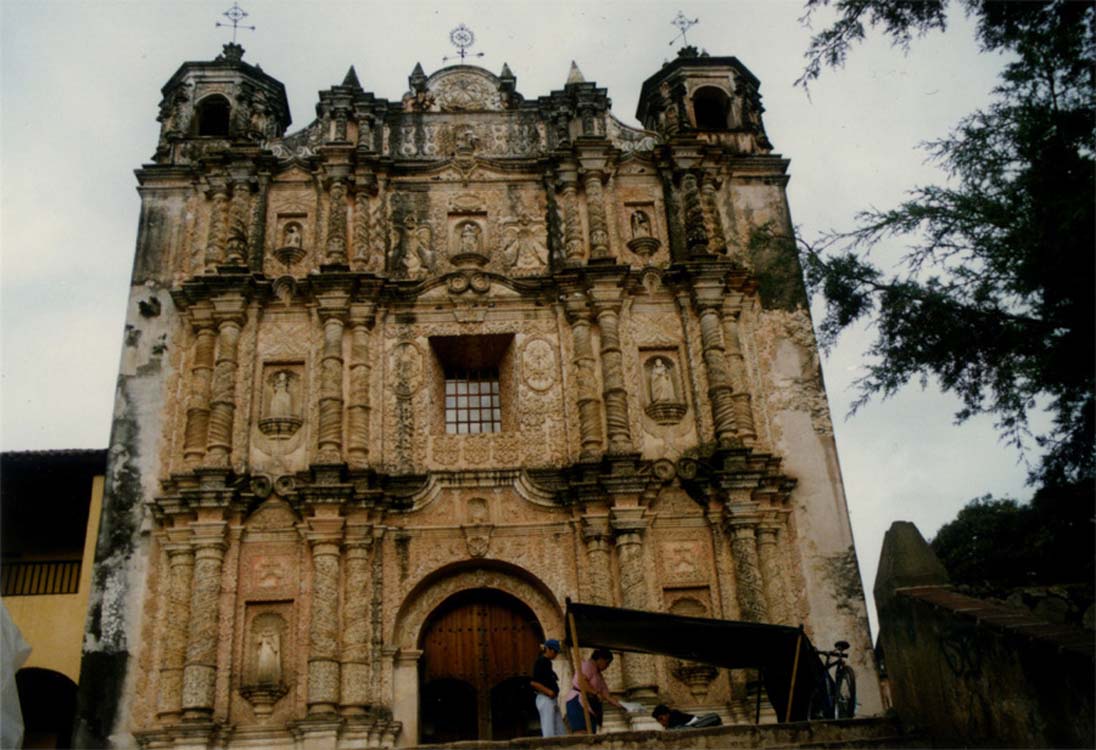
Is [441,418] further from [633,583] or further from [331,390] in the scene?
[633,583]

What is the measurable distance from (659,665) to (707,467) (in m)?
2.73

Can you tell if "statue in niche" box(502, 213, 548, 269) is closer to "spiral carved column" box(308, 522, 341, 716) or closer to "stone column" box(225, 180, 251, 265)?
"stone column" box(225, 180, 251, 265)

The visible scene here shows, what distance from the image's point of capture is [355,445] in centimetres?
1345

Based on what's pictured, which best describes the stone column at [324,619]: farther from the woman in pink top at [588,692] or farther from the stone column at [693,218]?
the stone column at [693,218]

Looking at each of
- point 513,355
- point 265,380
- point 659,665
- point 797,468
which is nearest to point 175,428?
point 265,380

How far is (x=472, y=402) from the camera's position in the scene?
48.3ft

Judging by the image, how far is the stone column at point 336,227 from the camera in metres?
14.8

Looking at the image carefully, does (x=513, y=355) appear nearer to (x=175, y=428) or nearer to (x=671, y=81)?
(x=175, y=428)

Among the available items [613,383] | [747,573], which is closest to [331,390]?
[613,383]

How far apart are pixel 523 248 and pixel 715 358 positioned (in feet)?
11.4

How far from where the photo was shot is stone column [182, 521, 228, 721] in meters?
11.8

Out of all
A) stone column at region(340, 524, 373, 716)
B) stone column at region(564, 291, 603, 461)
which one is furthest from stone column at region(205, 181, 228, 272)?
stone column at region(564, 291, 603, 461)

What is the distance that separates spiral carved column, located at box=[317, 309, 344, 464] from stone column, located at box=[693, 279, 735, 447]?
205 inches

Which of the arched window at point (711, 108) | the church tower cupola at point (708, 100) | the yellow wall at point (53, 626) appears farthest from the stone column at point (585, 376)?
the yellow wall at point (53, 626)
